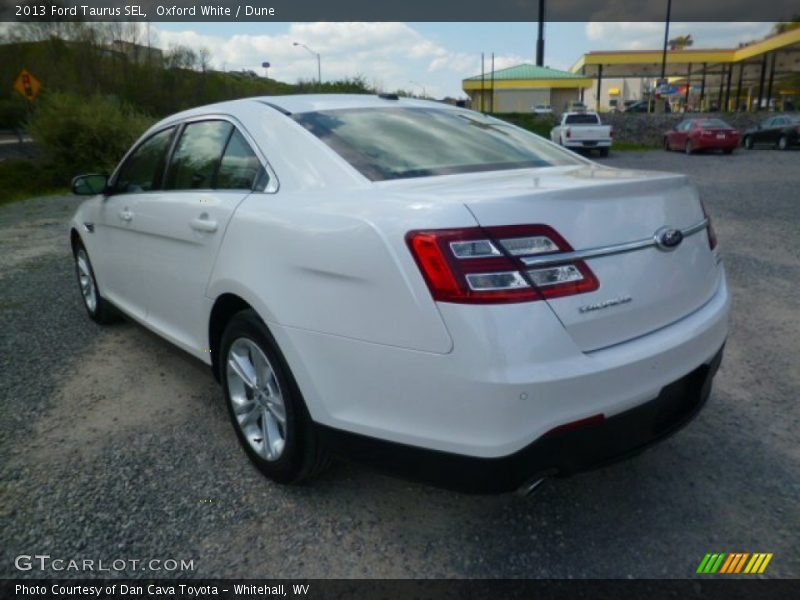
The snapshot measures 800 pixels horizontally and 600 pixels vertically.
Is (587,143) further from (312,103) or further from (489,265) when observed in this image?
(489,265)

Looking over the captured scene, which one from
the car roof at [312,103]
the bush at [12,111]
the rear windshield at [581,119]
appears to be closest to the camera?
the car roof at [312,103]

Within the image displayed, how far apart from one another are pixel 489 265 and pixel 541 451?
59 cm

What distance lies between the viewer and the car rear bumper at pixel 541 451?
6.24ft

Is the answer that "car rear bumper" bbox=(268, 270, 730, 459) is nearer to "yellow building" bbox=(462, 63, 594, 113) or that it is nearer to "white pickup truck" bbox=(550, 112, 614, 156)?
"white pickup truck" bbox=(550, 112, 614, 156)

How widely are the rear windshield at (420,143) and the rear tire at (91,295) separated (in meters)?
2.79

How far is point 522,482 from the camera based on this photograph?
194cm

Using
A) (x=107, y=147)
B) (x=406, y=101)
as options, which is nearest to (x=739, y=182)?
(x=406, y=101)

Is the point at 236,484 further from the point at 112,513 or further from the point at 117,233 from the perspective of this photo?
the point at 117,233

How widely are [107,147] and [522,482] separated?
19998 mm

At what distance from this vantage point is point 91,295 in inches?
196

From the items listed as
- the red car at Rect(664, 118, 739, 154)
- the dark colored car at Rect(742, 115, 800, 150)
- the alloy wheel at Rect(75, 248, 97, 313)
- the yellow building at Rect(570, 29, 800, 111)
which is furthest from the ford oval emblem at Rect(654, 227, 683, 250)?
the yellow building at Rect(570, 29, 800, 111)

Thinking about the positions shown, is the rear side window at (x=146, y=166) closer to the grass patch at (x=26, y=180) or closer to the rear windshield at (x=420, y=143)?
the rear windshield at (x=420, y=143)

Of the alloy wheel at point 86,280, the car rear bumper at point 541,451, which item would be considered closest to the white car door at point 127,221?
the alloy wheel at point 86,280

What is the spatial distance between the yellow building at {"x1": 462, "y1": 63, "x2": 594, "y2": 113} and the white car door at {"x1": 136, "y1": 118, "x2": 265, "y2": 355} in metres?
53.6
